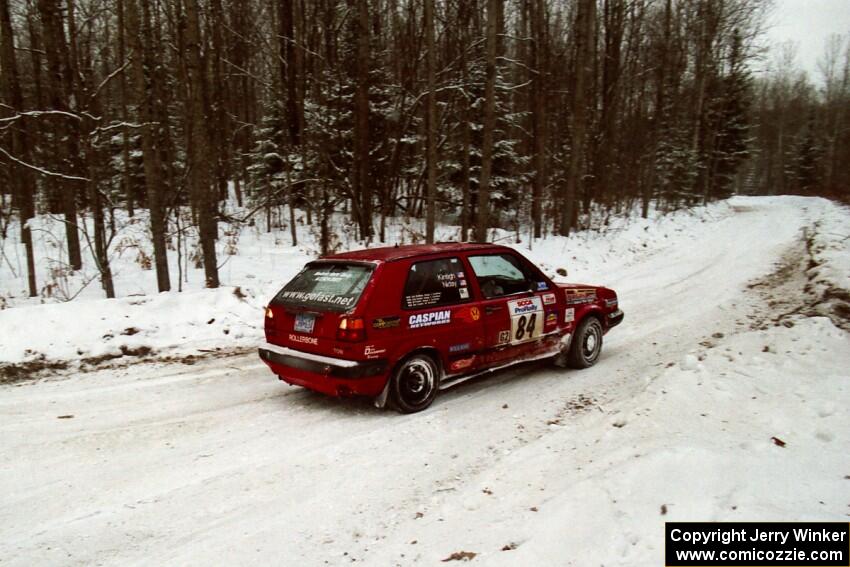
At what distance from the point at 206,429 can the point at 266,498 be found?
1501 millimetres

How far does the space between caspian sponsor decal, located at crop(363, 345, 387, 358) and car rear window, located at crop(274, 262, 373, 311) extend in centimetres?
44

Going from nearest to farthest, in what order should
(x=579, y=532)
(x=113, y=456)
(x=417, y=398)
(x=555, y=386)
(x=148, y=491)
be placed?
(x=579, y=532) < (x=148, y=491) < (x=113, y=456) < (x=417, y=398) < (x=555, y=386)

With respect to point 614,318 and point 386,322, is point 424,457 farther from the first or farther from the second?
point 614,318

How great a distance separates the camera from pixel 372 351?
203 inches

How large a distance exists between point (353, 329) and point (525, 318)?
234cm

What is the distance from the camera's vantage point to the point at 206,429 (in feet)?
16.6

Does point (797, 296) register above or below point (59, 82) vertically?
below

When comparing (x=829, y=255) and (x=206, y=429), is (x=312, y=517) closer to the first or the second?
(x=206, y=429)

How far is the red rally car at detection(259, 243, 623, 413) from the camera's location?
5.20 meters

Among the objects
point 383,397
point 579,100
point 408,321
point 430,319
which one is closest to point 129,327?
point 383,397

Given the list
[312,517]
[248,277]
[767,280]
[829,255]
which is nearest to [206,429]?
[312,517]

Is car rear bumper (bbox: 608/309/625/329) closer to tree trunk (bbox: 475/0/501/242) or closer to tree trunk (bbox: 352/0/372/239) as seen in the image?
tree trunk (bbox: 475/0/501/242)

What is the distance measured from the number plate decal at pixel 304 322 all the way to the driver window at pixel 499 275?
1.94m

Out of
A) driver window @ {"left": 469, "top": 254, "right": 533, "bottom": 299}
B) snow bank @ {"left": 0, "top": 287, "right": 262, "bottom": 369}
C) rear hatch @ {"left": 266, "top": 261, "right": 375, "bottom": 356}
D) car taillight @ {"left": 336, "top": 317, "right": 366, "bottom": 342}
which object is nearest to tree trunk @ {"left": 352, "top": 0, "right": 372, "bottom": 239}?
snow bank @ {"left": 0, "top": 287, "right": 262, "bottom": 369}
